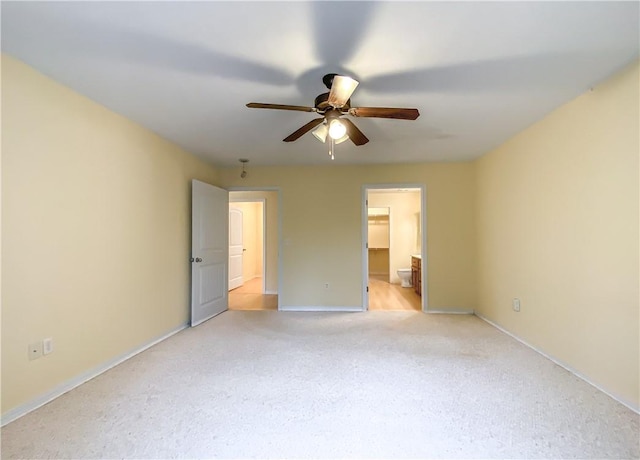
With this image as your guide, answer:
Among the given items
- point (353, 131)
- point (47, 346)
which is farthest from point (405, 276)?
point (47, 346)

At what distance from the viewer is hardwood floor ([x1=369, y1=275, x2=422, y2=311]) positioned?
4.82 metres

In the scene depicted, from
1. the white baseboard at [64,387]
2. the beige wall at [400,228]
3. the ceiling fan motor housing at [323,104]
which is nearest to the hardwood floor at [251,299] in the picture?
the white baseboard at [64,387]

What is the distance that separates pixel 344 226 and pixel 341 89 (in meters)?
2.94

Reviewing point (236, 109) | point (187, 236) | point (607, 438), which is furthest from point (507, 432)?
point (187, 236)

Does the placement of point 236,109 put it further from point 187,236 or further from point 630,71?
point 630,71

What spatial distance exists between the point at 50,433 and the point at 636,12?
149 inches

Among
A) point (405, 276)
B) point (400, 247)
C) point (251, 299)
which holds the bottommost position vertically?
point (251, 299)

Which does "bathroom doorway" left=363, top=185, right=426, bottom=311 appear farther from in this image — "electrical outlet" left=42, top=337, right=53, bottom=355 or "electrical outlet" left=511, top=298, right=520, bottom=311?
"electrical outlet" left=42, top=337, right=53, bottom=355

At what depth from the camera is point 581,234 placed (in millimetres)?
2354

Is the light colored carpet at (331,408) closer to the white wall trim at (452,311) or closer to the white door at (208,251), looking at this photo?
the white door at (208,251)

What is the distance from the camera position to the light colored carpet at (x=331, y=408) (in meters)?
1.58

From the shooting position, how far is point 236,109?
102 inches

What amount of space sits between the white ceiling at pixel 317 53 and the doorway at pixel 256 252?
283 cm

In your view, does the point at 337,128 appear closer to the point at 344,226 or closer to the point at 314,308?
the point at 344,226
